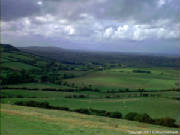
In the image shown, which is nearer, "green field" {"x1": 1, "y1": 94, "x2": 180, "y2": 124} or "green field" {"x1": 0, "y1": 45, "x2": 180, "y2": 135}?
"green field" {"x1": 0, "y1": 45, "x2": 180, "y2": 135}

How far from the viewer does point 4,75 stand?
77375 mm

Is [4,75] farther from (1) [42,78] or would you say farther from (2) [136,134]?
(2) [136,134]

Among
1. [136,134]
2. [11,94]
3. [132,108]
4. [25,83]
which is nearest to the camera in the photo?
[136,134]

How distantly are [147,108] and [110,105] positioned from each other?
385 inches

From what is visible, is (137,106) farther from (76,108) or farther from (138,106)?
(76,108)

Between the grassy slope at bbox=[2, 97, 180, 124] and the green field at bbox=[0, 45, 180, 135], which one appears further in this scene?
the grassy slope at bbox=[2, 97, 180, 124]

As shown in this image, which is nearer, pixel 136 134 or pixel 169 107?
pixel 136 134

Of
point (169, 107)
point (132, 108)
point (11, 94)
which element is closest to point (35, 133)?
point (132, 108)

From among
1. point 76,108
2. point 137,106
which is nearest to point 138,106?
point 137,106

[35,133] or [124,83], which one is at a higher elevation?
[35,133]

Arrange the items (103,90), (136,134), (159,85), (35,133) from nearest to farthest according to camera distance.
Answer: (35,133) → (136,134) → (103,90) → (159,85)

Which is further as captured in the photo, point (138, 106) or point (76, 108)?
point (138, 106)

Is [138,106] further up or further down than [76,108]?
further down

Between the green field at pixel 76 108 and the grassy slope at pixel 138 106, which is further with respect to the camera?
the grassy slope at pixel 138 106
